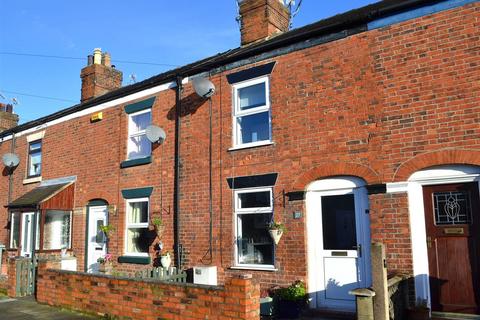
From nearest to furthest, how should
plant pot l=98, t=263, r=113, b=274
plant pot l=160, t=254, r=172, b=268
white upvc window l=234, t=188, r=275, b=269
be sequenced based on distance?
white upvc window l=234, t=188, r=275, b=269 < plant pot l=160, t=254, r=172, b=268 < plant pot l=98, t=263, r=113, b=274

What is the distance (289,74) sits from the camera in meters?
9.45

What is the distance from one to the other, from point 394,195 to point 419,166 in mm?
654

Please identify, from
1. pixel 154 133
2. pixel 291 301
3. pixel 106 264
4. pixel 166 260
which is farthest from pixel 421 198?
pixel 106 264

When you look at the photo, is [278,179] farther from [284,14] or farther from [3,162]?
[3,162]

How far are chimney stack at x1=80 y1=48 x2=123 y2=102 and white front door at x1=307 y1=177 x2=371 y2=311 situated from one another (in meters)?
10.4

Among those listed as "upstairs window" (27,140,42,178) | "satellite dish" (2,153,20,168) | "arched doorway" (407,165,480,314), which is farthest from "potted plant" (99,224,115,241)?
"arched doorway" (407,165,480,314)

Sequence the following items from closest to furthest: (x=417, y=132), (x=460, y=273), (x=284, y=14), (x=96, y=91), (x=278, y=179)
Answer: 1. (x=460, y=273)
2. (x=417, y=132)
3. (x=278, y=179)
4. (x=284, y=14)
5. (x=96, y=91)

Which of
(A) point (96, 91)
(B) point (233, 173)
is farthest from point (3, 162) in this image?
(B) point (233, 173)

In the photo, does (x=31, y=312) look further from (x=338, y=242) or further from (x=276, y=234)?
(x=338, y=242)

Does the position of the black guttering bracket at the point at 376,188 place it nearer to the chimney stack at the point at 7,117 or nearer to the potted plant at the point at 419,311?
the potted plant at the point at 419,311

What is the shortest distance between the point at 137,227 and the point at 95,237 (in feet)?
6.97

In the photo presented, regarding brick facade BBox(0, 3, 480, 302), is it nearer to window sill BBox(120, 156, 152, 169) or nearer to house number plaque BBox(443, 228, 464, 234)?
window sill BBox(120, 156, 152, 169)

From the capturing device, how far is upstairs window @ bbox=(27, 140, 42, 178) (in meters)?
16.2

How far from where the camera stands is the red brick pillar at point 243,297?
613 cm
